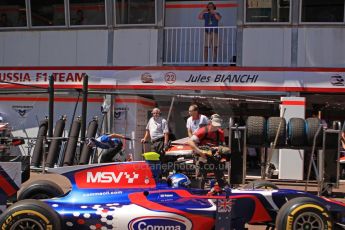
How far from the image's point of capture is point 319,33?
1445cm

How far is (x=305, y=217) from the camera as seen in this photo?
5797 mm

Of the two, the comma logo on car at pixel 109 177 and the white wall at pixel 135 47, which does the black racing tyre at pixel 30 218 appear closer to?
the comma logo on car at pixel 109 177

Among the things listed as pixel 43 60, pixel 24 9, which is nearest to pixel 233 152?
pixel 43 60

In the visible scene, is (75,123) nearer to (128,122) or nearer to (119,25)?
(128,122)

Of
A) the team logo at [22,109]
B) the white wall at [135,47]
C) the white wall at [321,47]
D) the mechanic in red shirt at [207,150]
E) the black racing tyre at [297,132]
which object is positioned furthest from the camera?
the team logo at [22,109]

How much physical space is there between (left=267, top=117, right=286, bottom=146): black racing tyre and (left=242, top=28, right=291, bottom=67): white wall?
491cm

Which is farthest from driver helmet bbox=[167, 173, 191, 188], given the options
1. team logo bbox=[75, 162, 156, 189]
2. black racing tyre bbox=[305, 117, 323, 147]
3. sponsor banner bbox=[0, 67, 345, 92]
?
sponsor banner bbox=[0, 67, 345, 92]

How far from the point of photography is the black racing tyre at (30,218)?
5637 millimetres

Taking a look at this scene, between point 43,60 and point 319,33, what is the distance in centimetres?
821

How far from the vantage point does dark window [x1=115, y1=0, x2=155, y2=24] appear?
15594 millimetres

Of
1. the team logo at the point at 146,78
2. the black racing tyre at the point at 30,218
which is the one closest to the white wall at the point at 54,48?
the team logo at the point at 146,78

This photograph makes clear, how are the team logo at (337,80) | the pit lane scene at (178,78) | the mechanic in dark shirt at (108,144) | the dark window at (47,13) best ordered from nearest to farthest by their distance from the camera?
the mechanic in dark shirt at (108,144) < the pit lane scene at (178,78) < the team logo at (337,80) < the dark window at (47,13)

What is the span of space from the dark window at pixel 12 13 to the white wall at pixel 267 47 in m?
7.14

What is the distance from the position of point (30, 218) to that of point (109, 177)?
3.34ft
